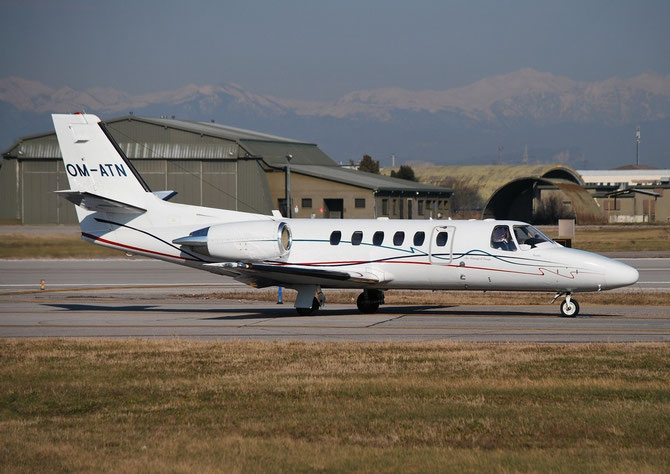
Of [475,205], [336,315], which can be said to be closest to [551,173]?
[475,205]

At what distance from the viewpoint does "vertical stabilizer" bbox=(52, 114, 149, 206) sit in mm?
28078

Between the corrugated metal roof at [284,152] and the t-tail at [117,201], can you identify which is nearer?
the t-tail at [117,201]

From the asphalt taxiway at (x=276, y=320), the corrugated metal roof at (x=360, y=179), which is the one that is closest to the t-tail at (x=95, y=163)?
the asphalt taxiway at (x=276, y=320)

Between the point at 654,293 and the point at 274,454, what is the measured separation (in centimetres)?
2531

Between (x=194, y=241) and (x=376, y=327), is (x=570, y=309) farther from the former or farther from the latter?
(x=194, y=241)

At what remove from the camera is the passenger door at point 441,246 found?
84.2ft

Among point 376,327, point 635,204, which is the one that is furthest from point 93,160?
point 635,204

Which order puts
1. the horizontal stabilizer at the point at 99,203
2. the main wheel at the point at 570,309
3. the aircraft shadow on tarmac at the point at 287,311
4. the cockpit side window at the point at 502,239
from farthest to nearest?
1. the horizontal stabilizer at the point at 99,203
2. the aircraft shadow on tarmac at the point at 287,311
3. the cockpit side window at the point at 502,239
4. the main wheel at the point at 570,309

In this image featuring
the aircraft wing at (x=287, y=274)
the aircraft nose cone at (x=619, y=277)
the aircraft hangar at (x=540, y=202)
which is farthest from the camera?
the aircraft hangar at (x=540, y=202)

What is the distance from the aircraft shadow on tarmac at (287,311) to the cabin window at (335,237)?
220cm

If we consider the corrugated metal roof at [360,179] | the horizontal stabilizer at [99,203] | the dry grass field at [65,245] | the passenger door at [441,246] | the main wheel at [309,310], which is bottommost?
the main wheel at [309,310]

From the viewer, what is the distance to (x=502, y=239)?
25.5 meters

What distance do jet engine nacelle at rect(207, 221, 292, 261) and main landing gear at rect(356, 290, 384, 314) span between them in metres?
2.82

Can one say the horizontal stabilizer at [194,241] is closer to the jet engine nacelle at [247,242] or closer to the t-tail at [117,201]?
the jet engine nacelle at [247,242]
